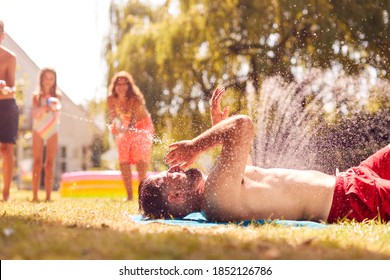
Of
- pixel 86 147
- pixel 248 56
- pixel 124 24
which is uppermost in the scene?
pixel 124 24

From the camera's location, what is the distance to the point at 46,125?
6.50 metres

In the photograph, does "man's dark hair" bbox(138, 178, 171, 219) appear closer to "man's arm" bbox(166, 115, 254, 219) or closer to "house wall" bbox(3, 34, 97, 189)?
"man's arm" bbox(166, 115, 254, 219)

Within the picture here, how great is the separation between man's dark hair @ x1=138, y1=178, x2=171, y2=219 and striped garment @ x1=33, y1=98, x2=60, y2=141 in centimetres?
313

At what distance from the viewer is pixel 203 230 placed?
2941mm

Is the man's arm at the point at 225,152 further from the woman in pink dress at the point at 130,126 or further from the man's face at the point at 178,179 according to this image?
the woman in pink dress at the point at 130,126

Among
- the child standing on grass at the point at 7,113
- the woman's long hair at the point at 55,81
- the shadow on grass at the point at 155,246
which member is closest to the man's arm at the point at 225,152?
the shadow on grass at the point at 155,246

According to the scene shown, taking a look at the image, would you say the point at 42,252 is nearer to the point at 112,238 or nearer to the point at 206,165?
the point at 112,238

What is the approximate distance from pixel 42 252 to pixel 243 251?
0.73 metres

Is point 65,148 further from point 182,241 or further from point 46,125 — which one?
point 182,241

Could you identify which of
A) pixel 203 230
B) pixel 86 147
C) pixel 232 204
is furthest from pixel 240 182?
pixel 86 147

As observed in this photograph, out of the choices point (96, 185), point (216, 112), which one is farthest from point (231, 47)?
point (216, 112)

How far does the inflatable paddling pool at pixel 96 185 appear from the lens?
7562mm

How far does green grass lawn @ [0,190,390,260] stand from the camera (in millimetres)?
2203

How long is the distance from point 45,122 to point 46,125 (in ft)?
0.16
